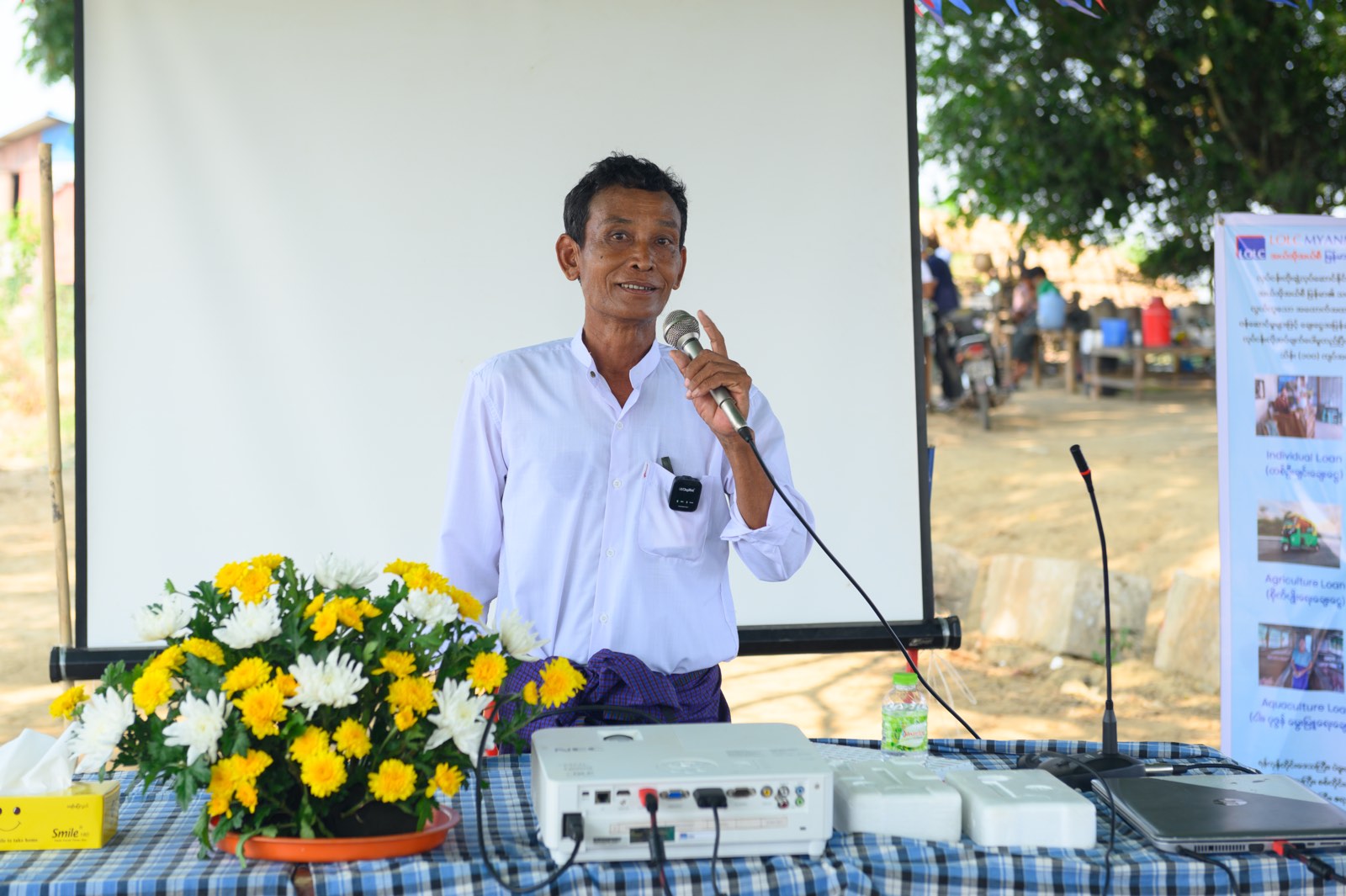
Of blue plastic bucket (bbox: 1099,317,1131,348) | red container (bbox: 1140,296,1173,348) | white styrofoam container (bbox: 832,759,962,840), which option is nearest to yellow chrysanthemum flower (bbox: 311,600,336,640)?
white styrofoam container (bbox: 832,759,962,840)

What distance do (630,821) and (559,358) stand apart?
127cm

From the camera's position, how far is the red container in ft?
42.1

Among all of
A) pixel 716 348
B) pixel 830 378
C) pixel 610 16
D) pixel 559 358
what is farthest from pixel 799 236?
pixel 716 348

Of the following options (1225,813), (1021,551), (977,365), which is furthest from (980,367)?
(1225,813)

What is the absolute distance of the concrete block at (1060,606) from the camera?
6621 mm

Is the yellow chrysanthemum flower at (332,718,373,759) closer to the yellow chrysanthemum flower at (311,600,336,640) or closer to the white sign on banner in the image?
the yellow chrysanthemum flower at (311,600,336,640)

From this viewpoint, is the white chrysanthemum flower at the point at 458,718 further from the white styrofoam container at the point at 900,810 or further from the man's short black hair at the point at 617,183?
the man's short black hair at the point at 617,183

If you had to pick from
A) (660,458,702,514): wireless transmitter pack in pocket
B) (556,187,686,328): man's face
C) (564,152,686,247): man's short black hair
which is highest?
(564,152,686,247): man's short black hair

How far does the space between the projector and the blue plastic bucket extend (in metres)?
12.4

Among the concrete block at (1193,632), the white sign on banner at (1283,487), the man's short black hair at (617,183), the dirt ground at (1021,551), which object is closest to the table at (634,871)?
the man's short black hair at (617,183)

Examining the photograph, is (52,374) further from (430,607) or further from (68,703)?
(430,607)

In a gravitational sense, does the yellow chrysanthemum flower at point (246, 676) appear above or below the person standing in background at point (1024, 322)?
below

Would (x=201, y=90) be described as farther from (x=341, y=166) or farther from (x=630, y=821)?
(x=630, y=821)

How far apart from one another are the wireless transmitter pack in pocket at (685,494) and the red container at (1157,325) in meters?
11.5
